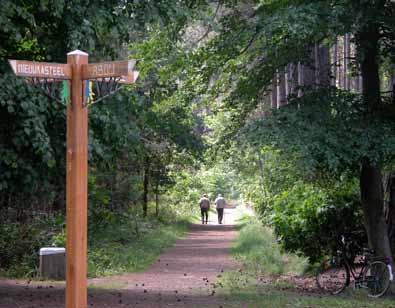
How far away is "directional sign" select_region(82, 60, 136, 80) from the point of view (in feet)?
22.0

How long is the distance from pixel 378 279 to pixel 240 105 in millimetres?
4499

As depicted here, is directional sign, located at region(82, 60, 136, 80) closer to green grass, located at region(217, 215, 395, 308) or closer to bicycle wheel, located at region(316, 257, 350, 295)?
green grass, located at region(217, 215, 395, 308)

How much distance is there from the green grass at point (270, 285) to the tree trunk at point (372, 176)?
1.21 metres

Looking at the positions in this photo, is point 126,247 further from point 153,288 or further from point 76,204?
point 76,204

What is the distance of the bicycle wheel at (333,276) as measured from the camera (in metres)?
14.3

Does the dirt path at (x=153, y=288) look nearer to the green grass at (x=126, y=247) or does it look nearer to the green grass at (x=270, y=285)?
the green grass at (x=270, y=285)

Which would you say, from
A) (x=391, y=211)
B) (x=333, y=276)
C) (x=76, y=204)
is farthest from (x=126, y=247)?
(x=76, y=204)

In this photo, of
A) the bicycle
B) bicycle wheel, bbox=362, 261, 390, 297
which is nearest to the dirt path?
the bicycle

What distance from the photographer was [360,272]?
14422 millimetres

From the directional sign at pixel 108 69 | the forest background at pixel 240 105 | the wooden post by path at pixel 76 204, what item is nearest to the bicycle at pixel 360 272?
the forest background at pixel 240 105

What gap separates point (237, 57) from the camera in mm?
14117

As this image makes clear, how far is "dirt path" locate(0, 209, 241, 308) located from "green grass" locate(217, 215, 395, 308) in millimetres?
390

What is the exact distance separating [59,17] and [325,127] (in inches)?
195

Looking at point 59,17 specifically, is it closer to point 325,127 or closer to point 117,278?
point 325,127
